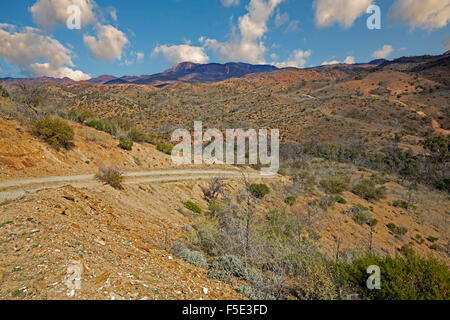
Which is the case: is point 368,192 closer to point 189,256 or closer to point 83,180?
point 189,256

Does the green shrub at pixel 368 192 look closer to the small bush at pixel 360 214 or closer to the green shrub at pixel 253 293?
the small bush at pixel 360 214

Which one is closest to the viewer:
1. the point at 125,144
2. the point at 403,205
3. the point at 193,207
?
the point at 193,207

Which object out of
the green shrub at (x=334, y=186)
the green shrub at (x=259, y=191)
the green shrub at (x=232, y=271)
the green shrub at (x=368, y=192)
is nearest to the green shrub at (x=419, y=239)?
the green shrub at (x=368, y=192)

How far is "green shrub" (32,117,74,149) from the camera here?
10789 millimetres

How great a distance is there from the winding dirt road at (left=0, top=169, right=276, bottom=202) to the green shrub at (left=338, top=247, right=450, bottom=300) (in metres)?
3.60

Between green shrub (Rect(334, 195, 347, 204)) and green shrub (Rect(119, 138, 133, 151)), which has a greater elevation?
green shrub (Rect(119, 138, 133, 151))

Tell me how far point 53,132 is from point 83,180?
4.04m

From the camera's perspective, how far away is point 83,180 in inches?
357

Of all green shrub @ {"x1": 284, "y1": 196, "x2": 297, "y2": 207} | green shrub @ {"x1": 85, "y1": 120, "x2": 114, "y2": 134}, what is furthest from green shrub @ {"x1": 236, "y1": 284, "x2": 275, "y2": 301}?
green shrub @ {"x1": 85, "y1": 120, "x2": 114, "y2": 134}

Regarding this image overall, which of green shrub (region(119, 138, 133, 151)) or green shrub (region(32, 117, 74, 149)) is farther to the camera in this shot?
green shrub (region(119, 138, 133, 151))

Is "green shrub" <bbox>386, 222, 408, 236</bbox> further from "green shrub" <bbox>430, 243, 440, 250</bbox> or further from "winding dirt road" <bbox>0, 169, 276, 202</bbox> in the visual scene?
"winding dirt road" <bbox>0, 169, 276, 202</bbox>

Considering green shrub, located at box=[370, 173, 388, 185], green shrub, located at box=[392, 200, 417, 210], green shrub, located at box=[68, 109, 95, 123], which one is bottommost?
green shrub, located at box=[392, 200, 417, 210]

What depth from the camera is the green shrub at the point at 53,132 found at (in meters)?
10.8

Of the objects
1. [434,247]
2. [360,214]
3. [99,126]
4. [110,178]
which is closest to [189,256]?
[110,178]
